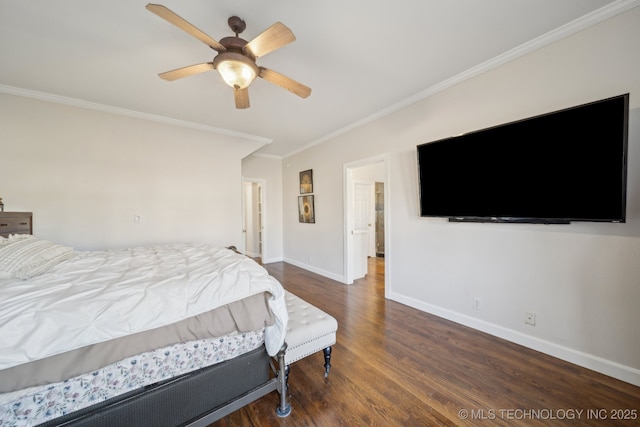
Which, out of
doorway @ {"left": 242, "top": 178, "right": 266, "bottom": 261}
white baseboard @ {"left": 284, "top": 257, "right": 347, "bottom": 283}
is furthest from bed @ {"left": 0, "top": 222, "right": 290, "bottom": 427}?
doorway @ {"left": 242, "top": 178, "right": 266, "bottom": 261}

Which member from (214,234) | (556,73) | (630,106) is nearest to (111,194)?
(214,234)

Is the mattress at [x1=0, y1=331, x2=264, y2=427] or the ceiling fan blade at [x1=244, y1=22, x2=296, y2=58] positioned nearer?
the mattress at [x1=0, y1=331, x2=264, y2=427]

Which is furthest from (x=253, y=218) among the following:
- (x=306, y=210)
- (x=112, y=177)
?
(x=112, y=177)

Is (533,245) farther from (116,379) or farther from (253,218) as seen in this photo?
(253,218)

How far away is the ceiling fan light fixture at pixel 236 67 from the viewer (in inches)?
64.6

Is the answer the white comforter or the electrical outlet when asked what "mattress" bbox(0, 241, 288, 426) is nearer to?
the white comforter

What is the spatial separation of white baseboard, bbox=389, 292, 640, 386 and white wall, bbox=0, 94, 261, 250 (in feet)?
11.6

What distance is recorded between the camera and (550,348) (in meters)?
2.02

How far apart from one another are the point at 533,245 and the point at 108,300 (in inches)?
122

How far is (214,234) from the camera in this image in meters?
4.05

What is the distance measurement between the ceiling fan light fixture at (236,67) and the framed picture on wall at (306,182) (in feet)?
9.94

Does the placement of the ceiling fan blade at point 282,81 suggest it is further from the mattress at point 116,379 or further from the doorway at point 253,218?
the doorway at point 253,218

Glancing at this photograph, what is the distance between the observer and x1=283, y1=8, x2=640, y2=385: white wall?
5.60ft

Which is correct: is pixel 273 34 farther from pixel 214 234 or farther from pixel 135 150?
pixel 214 234
